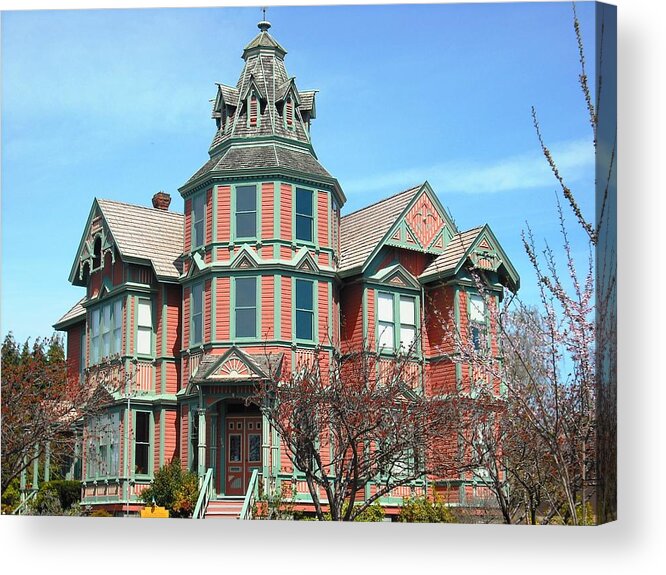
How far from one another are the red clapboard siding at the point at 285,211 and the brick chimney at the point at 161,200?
8.49 ft

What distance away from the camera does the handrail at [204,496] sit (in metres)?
21.9

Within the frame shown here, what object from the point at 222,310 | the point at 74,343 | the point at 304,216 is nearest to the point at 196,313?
the point at 222,310

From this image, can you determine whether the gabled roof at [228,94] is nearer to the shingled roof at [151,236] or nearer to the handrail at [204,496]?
the shingled roof at [151,236]

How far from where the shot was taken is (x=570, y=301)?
1784 cm

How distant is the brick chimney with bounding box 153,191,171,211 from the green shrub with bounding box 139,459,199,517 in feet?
19.0

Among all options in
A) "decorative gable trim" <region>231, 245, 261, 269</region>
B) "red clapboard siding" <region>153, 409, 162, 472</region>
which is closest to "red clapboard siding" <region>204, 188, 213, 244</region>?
"decorative gable trim" <region>231, 245, 261, 269</region>

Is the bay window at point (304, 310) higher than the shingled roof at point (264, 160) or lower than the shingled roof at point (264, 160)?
lower

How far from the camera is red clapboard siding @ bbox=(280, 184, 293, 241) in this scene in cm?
2472

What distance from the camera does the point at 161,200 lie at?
2617cm

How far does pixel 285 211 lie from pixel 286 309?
2.11m

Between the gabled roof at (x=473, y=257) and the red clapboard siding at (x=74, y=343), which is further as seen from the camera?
the red clapboard siding at (x=74, y=343)

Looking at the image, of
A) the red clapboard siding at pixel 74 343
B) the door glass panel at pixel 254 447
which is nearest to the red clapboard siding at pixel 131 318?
the red clapboard siding at pixel 74 343

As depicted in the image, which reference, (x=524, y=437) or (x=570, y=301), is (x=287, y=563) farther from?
(x=570, y=301)

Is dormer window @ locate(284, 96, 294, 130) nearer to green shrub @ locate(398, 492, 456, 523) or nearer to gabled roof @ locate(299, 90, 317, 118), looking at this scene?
gabled roof @ locate(299, 90, 317, 118)
